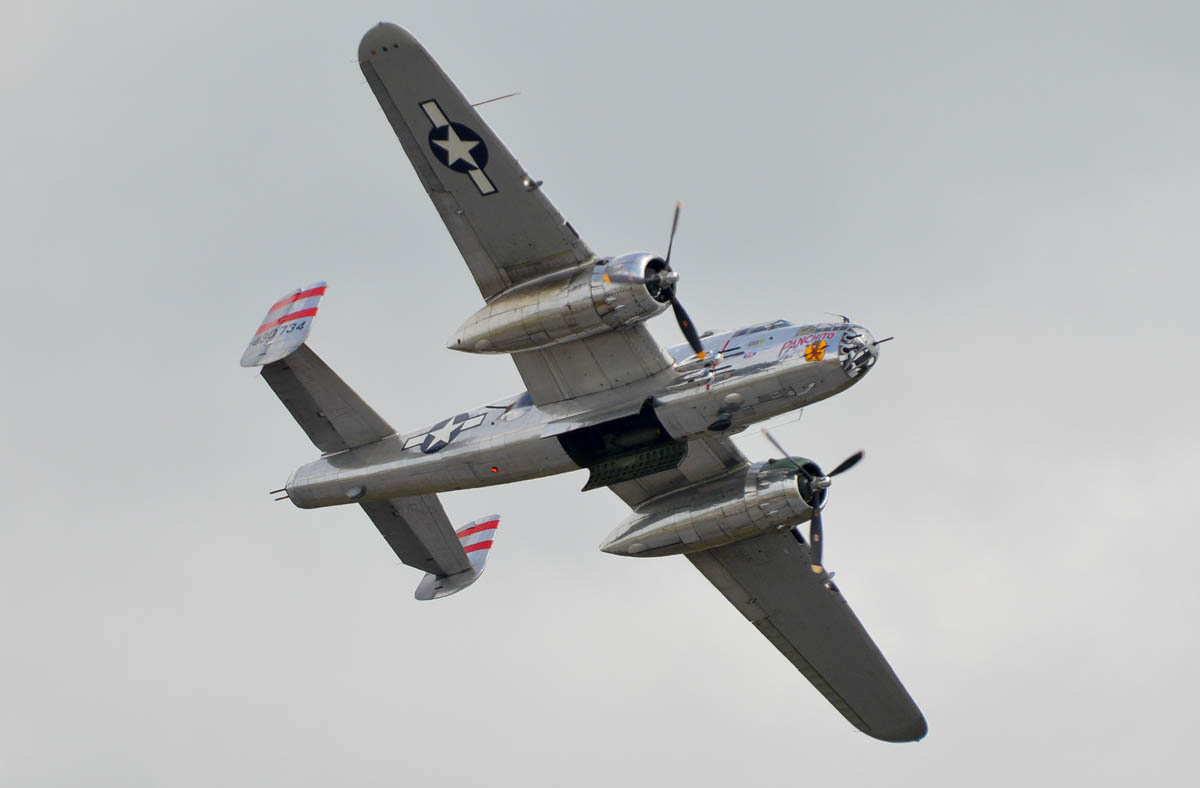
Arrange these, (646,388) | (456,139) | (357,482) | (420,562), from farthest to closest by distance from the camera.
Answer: (420,562) < (357,482) < (646,388) < (456,139)

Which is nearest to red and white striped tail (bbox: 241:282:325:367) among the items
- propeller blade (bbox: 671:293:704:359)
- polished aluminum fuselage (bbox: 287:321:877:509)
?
polished aluminum fuselage (bbox: 287:321:877:509)

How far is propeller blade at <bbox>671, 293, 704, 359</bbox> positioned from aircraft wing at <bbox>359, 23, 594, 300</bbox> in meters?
1.97

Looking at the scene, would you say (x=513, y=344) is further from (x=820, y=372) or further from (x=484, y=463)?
(x=820, y=372)

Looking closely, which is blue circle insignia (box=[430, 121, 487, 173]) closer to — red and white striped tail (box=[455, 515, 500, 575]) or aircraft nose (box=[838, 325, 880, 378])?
aircraft nose (box=[838, 325, 880, 378])

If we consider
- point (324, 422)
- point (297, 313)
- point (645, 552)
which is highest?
point (297, 313)

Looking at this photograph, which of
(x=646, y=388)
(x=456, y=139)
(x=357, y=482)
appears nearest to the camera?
(x=456, y=139)

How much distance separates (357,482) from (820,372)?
1061 cm

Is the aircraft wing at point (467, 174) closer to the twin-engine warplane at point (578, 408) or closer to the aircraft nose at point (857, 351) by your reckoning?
the twin-engine warplane at point (578, 408)

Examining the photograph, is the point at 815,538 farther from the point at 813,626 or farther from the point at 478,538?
the point at 478,538

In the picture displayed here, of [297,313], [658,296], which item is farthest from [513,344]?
[297,313]

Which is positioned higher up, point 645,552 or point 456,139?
point 456,139

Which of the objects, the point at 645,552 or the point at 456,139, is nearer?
Answer: the point at 456,139

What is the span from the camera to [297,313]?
110 ft

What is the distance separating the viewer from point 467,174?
29953 mm
